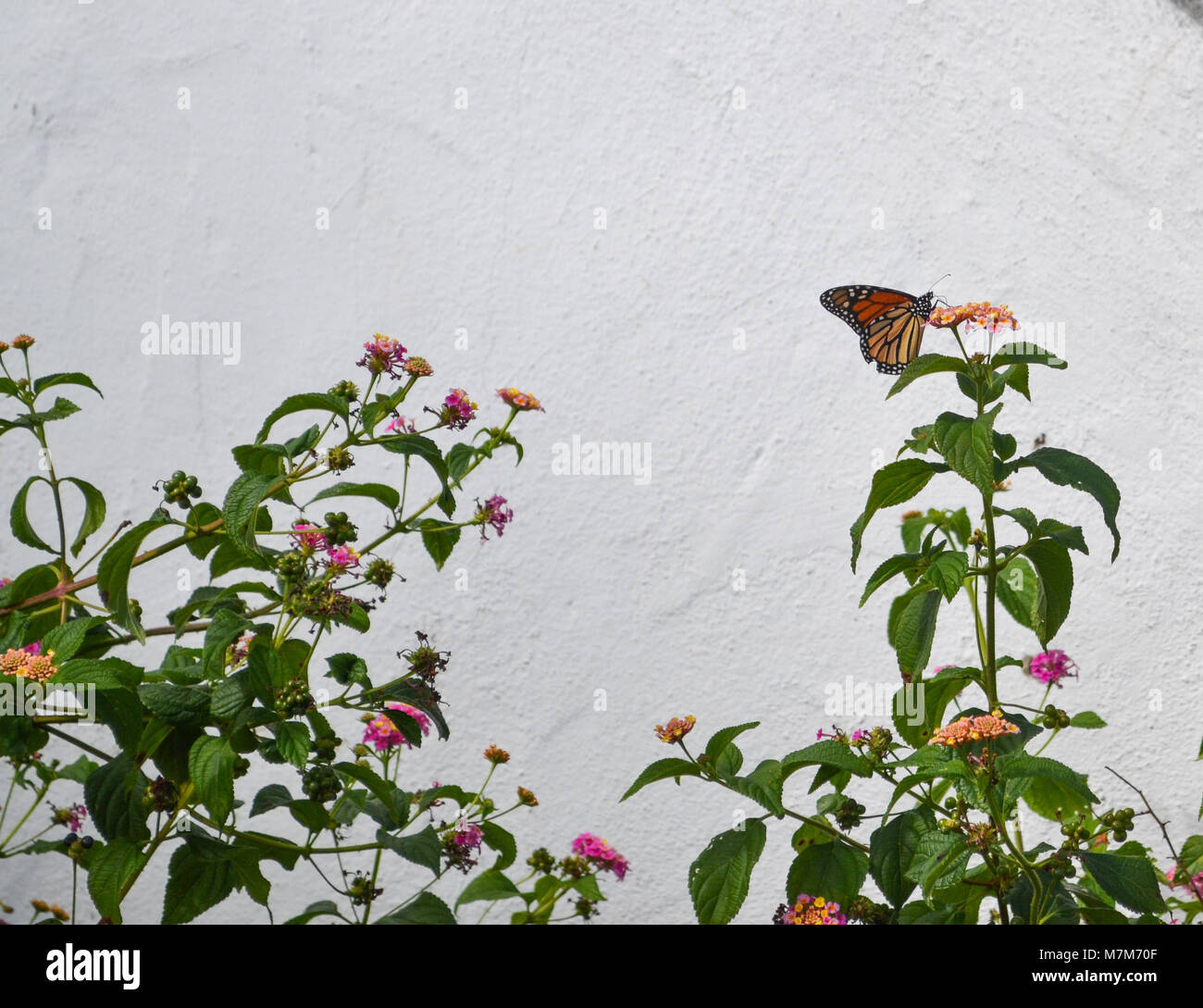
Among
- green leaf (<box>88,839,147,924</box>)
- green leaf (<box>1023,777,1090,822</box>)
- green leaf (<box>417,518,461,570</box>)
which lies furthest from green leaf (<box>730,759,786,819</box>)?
green leaf (<box>88,839,147,924</box>)

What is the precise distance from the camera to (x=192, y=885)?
2.55 ft

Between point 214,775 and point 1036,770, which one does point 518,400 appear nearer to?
point 214,775

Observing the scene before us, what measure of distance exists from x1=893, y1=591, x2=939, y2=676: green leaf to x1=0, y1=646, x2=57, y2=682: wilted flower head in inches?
23.3

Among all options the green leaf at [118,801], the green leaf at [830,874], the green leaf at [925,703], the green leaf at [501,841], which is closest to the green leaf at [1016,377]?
the green leaf at [925,703]

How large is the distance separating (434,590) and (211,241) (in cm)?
63

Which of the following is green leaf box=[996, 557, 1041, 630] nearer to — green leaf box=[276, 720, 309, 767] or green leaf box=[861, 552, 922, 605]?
green leaf box=[861, 552, 922, 605]

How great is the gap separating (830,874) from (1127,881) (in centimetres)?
18

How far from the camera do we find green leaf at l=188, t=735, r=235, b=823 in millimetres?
718

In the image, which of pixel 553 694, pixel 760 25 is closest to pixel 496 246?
pixel 760 25

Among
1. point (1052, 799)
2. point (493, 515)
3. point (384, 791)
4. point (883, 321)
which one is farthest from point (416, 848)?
point (883, 321)

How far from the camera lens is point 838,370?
1.60 m
